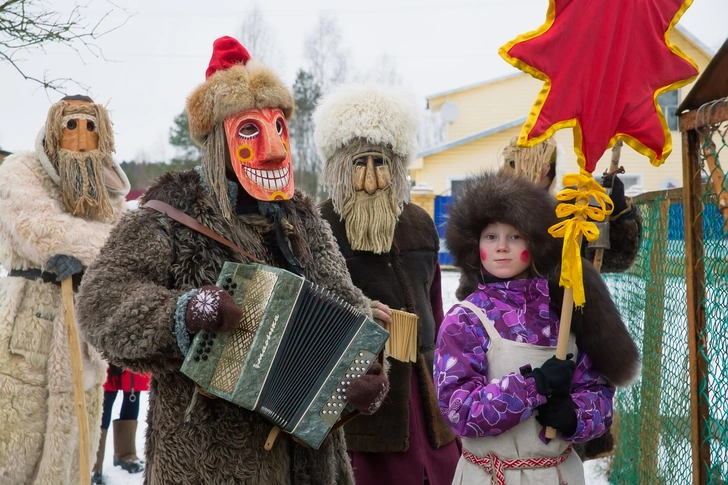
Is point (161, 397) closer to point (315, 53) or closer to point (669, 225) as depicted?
point (669, 225)

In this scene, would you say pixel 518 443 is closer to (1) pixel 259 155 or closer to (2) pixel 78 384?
(1) pixel 259 155

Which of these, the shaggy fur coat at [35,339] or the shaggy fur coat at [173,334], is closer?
the shaggy fur coat at [173,334]

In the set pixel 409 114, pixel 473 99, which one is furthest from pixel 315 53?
pixel 409 114

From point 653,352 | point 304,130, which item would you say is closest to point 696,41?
point 304,130

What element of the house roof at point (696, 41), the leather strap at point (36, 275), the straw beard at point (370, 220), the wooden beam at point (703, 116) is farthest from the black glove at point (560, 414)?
the house roof at point (696, 41)

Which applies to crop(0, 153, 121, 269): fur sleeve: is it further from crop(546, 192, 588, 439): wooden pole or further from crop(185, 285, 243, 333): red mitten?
crop(546, 192, 588, 439): wooden pole

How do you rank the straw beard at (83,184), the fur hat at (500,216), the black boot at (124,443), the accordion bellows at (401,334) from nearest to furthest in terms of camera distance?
the fur hat at (500,216) → the accordion bellows at (401,334) → the straw beard at (83,184) → the black boot at (124,443)

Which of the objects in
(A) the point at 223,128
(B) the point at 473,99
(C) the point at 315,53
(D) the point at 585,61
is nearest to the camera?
(D) the point at 585,61

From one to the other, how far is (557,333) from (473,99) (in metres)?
21.7

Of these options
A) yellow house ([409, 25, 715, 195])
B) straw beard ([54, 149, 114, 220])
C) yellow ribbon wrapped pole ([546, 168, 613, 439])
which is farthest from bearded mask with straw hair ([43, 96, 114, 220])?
yellow house ([409, 25, 715, 195])

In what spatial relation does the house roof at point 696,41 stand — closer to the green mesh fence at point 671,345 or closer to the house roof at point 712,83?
the green mesh fence at point 671,345

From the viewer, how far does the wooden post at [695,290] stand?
2838 millimetres

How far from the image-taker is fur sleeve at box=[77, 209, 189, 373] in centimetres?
268

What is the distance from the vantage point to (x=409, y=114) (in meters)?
4.33
